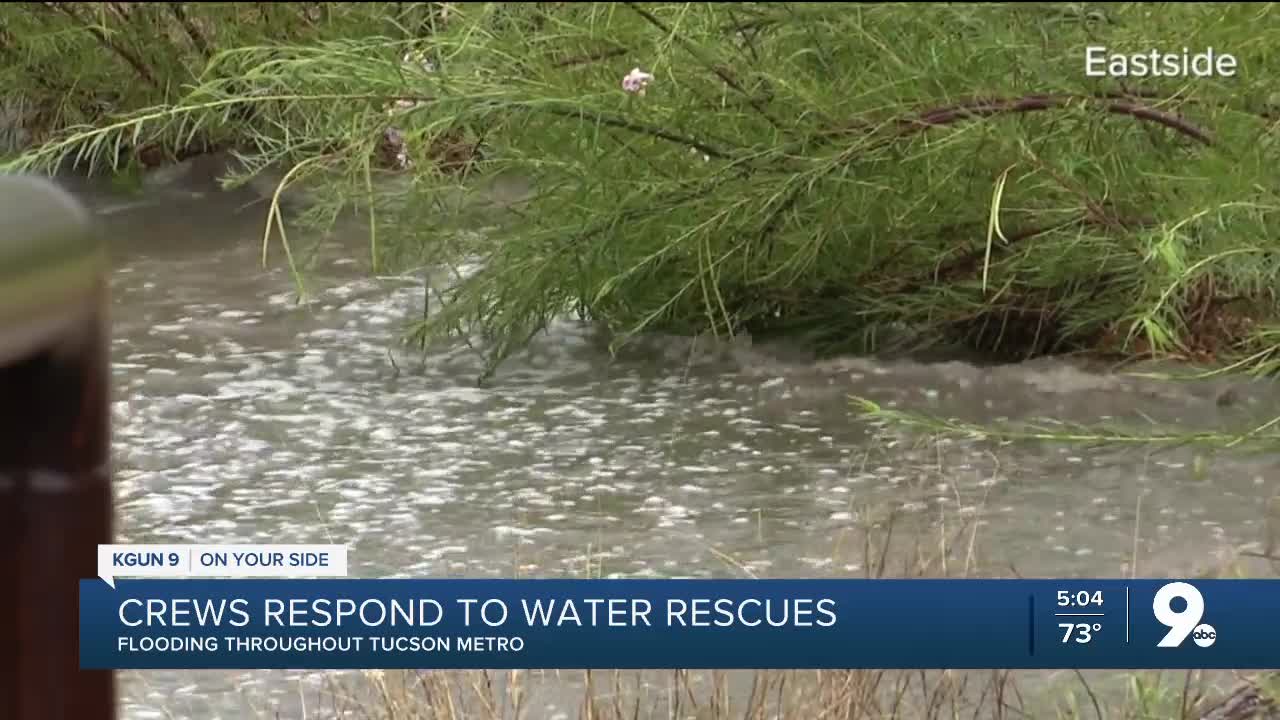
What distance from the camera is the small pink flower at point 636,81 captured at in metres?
2.94

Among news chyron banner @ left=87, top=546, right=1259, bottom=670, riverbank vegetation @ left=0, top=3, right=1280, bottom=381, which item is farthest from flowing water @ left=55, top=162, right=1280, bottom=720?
news chyron banner @ left=87, top=546, right=1259, bottom=670

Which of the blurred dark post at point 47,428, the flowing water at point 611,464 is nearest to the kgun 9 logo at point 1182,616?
the flowing water at point 611,464

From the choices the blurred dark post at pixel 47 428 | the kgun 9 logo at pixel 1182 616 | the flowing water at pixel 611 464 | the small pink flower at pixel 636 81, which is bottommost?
the flowing water at pixel 611 464

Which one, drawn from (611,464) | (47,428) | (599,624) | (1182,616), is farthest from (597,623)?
(611,464)

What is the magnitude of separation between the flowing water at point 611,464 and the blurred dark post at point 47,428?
1.60 metres

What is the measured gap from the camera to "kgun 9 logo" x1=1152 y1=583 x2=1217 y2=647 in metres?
1.44

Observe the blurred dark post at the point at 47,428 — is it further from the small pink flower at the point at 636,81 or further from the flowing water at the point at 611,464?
the small pink flower at the point at 636,81

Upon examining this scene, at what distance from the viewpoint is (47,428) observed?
0.48 meters

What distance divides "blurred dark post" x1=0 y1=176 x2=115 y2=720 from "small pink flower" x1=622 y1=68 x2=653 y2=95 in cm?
247

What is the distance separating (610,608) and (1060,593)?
1.02 feet

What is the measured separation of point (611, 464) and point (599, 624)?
5.43 feet

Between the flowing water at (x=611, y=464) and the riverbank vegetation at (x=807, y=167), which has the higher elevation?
the riverbank vegetation at (x=807, y=167)

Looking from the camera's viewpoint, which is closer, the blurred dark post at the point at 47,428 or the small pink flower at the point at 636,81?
the blurred dark post at the point at 47,428

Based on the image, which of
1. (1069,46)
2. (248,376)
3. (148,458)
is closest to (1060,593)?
(1069,46)
